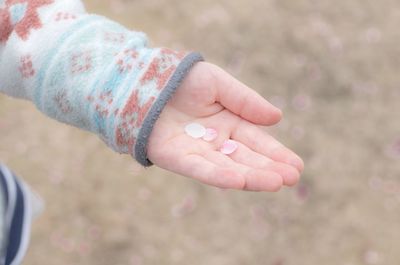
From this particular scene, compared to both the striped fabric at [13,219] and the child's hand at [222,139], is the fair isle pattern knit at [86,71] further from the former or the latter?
the striped fabric at [13,219]

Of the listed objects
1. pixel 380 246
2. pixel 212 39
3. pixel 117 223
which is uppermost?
pixel 212 39

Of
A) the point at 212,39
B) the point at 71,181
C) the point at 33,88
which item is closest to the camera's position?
the point at 33,88

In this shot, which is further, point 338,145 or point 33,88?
point 338,145

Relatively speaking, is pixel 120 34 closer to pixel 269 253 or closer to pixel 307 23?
pixel 269 253

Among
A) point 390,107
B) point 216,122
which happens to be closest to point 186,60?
point 216,122

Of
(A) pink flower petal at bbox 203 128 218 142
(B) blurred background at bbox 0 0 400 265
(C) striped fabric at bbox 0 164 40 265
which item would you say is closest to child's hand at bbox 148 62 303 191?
(A) pink flower petal at bbox 203 128 218 142
